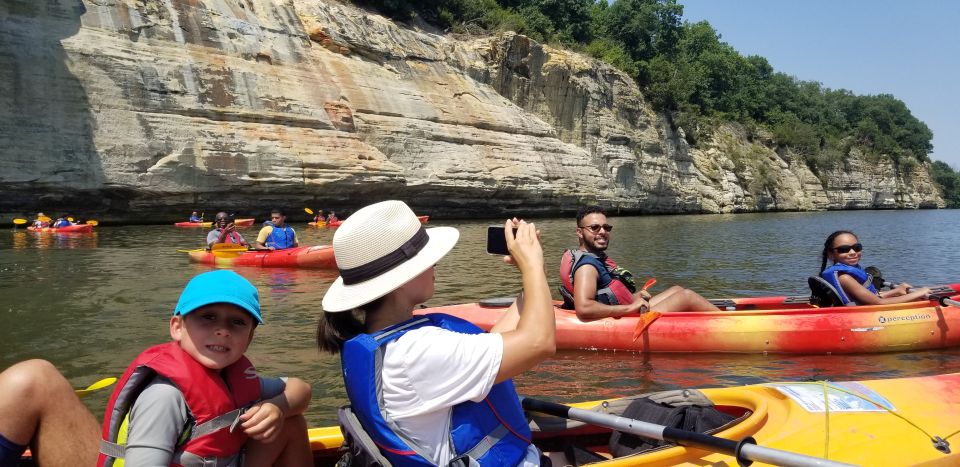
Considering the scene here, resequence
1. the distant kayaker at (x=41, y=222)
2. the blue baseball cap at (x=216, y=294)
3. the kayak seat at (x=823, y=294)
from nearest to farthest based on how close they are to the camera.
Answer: the blue baseball cap at (x=216, y=294) < the kayak seat at (x=823, y=294) < the distant kayaker at (x=41, y=222)

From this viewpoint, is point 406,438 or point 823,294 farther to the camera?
point 823,294

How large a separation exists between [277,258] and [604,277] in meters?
8.05

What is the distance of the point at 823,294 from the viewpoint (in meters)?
7.46

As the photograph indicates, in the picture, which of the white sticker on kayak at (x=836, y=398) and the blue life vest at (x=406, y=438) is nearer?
the blue life vest at (x=406, y=438)

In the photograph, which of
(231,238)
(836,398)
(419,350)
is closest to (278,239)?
(231,238)

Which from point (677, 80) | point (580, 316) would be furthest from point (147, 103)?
point (677, 80)

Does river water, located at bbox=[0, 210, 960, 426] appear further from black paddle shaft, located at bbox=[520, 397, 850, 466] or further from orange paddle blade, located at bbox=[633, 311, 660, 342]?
black paddle shaft, located at bbox=[520, 397, 850, 466]

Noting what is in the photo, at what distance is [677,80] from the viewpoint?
4769cm

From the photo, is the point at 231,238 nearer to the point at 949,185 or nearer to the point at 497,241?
the point at 497,241

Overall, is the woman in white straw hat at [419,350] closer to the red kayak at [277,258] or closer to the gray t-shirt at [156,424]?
the gray t-shirt at [156,424]

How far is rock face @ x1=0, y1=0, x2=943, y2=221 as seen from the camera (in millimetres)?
21438

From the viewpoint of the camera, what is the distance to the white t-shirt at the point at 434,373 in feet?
6.90

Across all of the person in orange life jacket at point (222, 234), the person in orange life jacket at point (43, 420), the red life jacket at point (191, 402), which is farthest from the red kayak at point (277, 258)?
the red life jacket at point (191, 402)

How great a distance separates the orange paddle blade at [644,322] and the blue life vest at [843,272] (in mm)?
1901
